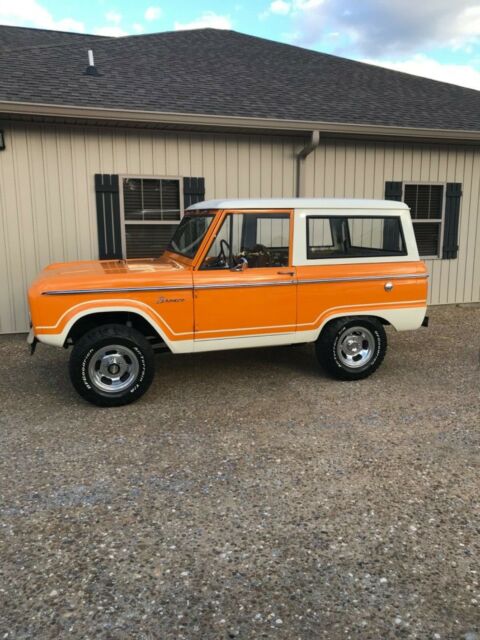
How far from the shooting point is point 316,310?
209 inches

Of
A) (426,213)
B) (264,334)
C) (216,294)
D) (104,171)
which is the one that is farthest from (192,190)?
(426,213)

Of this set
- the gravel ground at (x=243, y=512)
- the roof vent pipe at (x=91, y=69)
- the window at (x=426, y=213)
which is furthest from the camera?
the window at (x=426, y=213)

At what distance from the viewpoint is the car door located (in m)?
4.93

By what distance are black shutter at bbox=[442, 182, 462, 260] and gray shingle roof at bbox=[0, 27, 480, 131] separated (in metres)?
1.04

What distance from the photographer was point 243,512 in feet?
10.3

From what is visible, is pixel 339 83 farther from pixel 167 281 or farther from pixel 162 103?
pixel 167 281

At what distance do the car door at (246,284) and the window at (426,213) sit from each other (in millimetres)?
4939

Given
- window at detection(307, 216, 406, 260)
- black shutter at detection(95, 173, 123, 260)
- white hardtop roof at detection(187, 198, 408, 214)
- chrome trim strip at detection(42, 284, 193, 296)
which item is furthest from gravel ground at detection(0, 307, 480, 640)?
black shutter at detection(95, 173, 123, 260)

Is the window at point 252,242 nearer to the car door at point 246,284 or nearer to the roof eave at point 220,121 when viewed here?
the car door at point 246,284

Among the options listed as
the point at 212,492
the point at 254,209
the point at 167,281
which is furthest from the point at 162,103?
the point at 212,492

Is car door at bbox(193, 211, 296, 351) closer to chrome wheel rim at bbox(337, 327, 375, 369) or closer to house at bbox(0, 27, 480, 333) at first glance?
chrome wheel rim at bbox(337, 327, 375, 369)

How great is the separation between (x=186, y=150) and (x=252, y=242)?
3.36 meters

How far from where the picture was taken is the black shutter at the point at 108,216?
294 inches

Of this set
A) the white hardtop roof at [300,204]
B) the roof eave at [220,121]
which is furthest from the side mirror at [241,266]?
the roof eave at [220,121]
